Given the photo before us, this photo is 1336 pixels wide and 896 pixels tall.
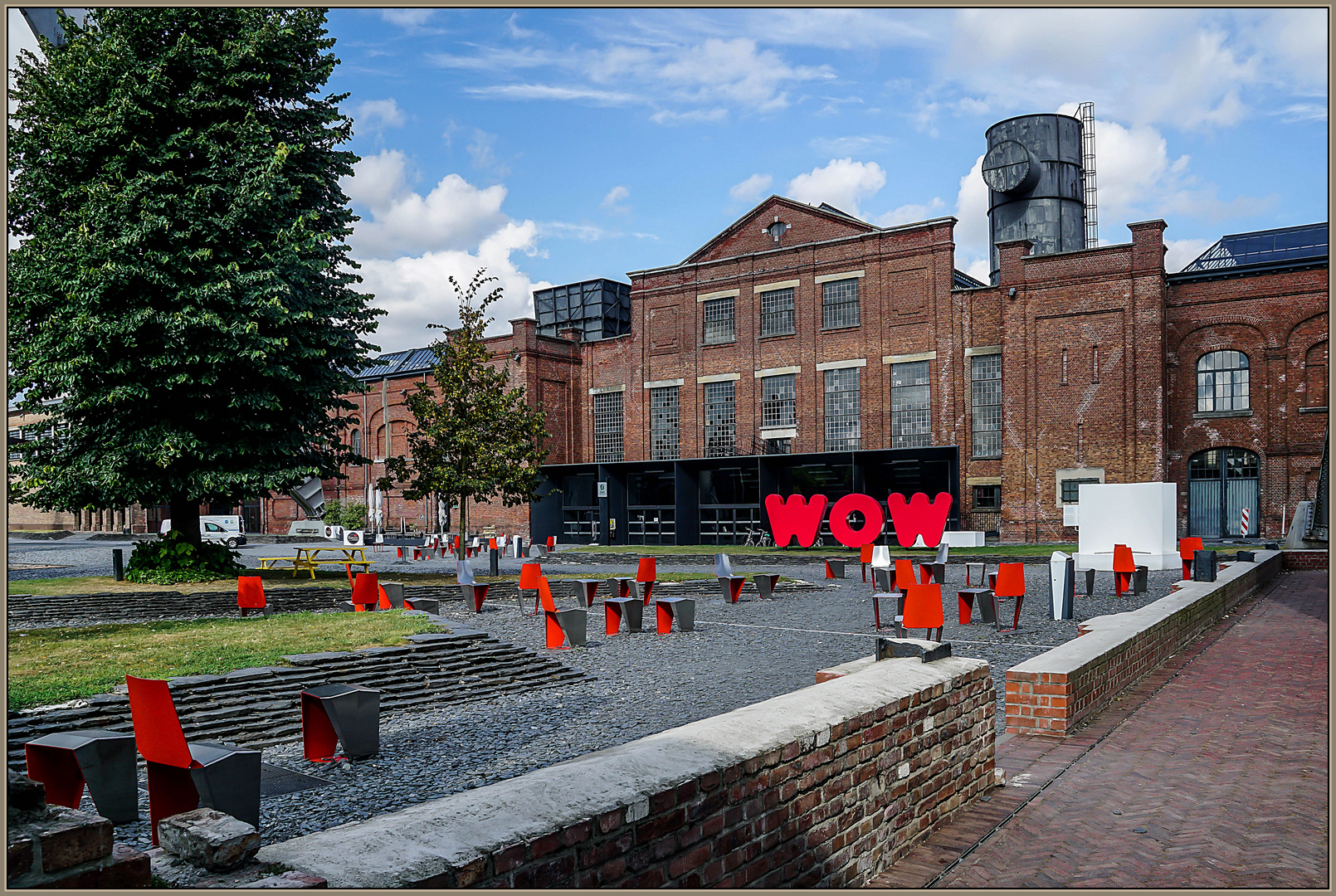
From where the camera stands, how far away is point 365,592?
1543 centimetres

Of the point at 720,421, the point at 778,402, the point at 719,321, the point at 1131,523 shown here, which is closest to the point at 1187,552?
the point at 1131,523

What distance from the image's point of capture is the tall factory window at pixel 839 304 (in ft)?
132

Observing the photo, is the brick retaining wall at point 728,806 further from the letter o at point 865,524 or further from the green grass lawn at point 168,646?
the letter o at point 865,524

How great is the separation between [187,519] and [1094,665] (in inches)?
766

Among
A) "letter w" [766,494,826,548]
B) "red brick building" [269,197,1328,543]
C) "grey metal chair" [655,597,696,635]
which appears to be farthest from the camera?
"red brick building" [269,197,1328,543]

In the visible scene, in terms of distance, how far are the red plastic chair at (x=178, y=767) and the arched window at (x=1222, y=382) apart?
38.2 m

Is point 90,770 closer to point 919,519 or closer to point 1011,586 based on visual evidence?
point 1011,586

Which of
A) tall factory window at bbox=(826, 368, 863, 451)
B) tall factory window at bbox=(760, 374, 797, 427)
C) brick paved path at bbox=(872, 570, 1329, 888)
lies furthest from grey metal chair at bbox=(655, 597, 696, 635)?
tall factory window at bbox=(760, 374, 797, 427)

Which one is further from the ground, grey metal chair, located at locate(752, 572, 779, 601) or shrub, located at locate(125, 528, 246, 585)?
shrub, located at locate(125, 528, 246, 585)

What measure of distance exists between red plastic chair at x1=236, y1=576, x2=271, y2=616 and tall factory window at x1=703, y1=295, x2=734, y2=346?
3096 cm

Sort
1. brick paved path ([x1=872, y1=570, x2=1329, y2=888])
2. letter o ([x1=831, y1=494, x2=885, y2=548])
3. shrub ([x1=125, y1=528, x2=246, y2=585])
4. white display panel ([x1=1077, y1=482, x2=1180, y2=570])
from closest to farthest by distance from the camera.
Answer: brick paved path ([x1=872, y1=570, x2=1329, y2=888]) → shrub ([x1=125, y1=528, x2=246, y2=585]) → letter o ([x1=831, y1=494, x2=885, y2=548]) → white display panel ([x1=1077, y1=482, x2=1180, y2=570])

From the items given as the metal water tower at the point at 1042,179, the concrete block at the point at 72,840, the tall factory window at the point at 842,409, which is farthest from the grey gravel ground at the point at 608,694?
the metal water tower at the point at 1042,179

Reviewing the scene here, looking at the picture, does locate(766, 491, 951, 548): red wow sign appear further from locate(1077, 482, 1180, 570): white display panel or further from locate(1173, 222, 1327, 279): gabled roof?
locate(1173, 222, 1327, 279): gabled roof

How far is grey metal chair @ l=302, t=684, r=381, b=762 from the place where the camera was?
7.21m
